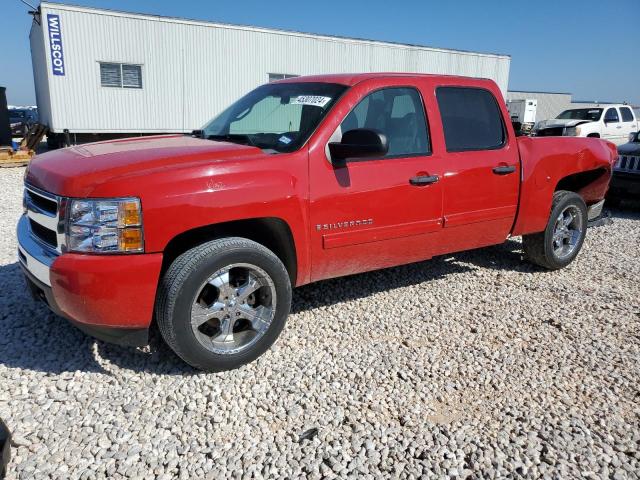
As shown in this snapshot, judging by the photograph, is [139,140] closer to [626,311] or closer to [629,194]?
[626,311]

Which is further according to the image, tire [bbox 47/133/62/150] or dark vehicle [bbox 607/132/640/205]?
tire [bbox 47/133/62/150]

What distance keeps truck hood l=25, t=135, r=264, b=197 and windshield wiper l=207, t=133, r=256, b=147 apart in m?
0.18

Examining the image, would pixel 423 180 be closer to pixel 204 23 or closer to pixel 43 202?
pixel 43 202

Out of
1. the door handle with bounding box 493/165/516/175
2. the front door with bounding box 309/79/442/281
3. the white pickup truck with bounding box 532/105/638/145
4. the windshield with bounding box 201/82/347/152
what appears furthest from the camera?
the white pickup truck with bounding box 532/105/638/145

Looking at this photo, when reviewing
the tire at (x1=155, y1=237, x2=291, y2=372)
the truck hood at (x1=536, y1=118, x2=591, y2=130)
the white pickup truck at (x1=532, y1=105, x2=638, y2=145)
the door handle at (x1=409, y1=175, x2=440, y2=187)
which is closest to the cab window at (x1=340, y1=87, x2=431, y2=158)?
the door handle at (x1=409, y1=175, x2=440, y2=187)

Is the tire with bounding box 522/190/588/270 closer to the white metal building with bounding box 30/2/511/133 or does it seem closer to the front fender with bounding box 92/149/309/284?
the front fender with bounding box 92/149/309/284

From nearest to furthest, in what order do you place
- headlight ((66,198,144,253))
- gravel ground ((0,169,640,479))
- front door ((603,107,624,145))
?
1. gravel ground ((0,169,640,479))
2. headlight ((66,198,144,253))
3. front door ((603,107,624,145))

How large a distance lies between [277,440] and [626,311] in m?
3.36

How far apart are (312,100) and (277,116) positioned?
0.33 meters

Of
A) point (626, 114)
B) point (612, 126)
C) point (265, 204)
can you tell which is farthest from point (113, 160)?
point (626, 114)

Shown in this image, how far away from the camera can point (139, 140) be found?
150 inches

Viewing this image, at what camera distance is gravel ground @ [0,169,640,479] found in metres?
2.42

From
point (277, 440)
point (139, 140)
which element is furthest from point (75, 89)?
point (277, 440)

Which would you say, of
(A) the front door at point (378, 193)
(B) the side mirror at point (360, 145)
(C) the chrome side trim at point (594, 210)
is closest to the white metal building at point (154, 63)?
(C) the chrome side trim at point (594, 210)
